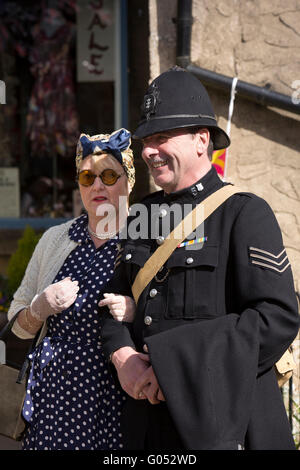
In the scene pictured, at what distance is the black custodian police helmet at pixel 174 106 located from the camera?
191 cm

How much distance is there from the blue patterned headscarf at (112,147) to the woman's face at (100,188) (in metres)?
0.02

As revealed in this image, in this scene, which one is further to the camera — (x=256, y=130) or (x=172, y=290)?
(x=256, y=130)

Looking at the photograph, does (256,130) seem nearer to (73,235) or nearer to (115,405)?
(73,235)

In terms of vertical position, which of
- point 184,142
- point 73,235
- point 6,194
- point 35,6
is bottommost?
point 6,194

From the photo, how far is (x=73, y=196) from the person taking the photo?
18.0 ft

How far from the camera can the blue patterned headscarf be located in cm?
252

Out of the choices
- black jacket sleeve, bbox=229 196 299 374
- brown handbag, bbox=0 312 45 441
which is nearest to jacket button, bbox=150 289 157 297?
black jacket sleeve, bbox=229 196 299 374

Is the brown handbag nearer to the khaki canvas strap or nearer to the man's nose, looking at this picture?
the khaki canvas strap

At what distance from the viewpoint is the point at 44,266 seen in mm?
2637

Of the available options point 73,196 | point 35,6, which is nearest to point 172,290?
point 73,196

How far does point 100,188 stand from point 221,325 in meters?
1.04

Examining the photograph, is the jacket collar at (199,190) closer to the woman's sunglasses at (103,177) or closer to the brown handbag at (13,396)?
the woman's sunglasses at (103,177)

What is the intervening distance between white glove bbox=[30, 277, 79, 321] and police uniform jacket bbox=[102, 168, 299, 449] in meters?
0.38

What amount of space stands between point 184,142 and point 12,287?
2.83 metres
